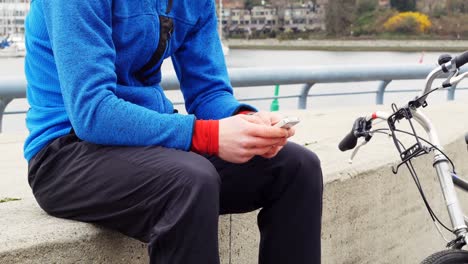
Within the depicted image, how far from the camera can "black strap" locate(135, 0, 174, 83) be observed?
211 centimetres

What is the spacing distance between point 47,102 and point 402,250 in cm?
220

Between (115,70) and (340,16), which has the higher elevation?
(115,70)

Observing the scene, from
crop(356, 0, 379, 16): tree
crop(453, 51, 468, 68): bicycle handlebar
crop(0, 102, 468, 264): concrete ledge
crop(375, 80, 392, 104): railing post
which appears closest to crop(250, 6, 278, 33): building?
crop(356, 0, 379, 16): tree

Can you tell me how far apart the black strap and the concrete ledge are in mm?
442

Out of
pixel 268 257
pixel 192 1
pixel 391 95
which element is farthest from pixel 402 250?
pixel 391 95

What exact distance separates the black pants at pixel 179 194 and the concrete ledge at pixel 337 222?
100 mm

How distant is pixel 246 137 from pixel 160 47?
0.40 metres

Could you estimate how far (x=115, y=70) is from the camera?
2.07 meters

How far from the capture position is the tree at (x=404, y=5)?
30.1 meters

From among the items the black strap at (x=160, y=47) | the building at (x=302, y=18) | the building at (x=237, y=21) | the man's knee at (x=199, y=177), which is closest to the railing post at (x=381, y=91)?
the black strap at (x=160, y=47)

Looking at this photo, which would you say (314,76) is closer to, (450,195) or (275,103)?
(275,103)

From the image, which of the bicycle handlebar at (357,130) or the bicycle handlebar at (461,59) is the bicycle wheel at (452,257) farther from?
the bicycle handlebar at (461,59)

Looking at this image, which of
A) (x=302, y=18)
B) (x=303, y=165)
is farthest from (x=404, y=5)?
(x=303, y=165)

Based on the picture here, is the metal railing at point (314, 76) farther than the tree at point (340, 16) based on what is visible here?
No
